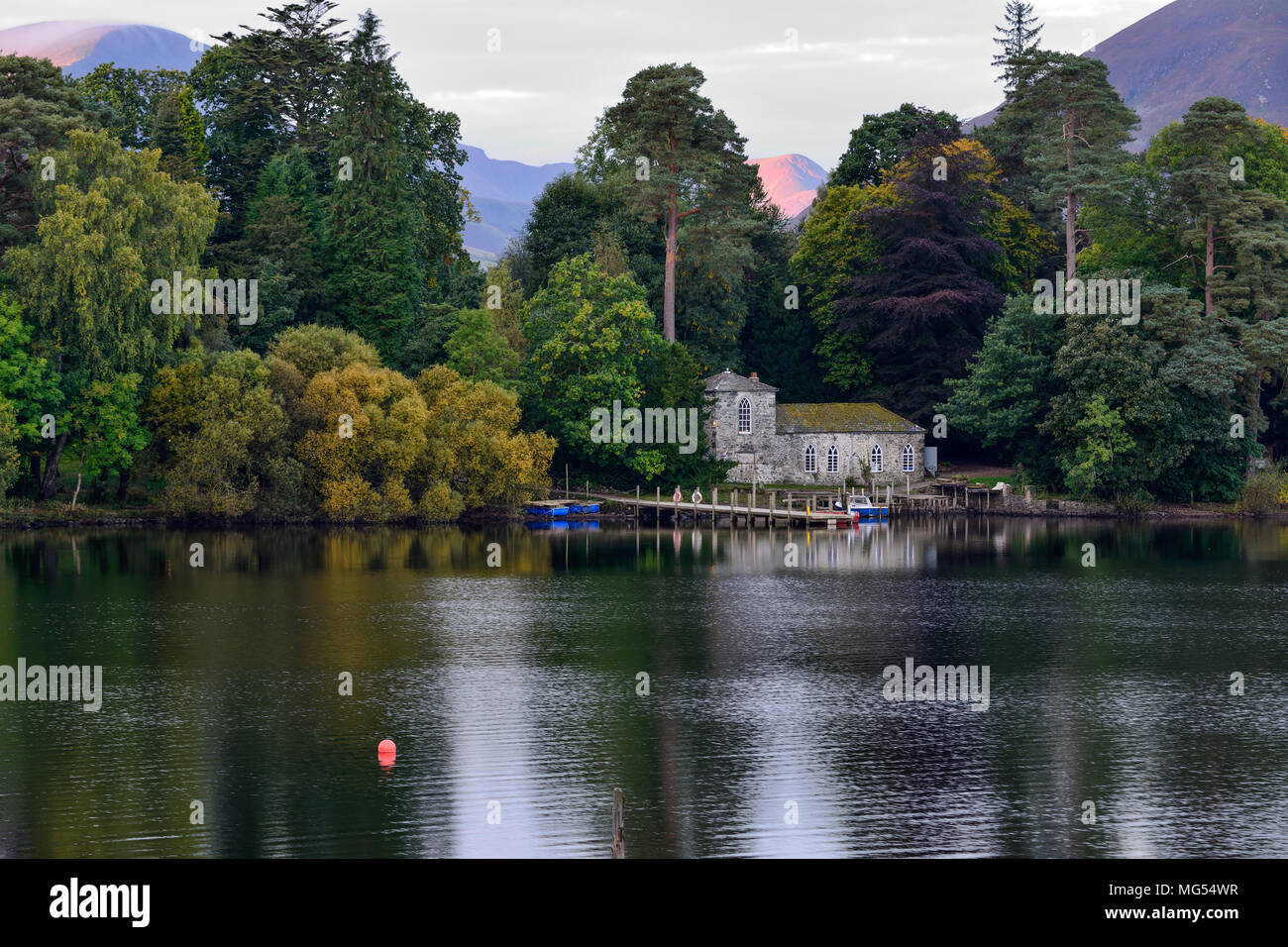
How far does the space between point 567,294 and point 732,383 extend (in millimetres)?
13558

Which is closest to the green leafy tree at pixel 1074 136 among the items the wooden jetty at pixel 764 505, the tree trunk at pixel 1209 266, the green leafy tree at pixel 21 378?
the tree trunk at pixel 1209 266

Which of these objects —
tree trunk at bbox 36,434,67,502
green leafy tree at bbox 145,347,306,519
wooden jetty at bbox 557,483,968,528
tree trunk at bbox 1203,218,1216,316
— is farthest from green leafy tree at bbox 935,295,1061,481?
tree trunk at bbox 36,434,67,502

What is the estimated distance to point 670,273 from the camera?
10219 cm

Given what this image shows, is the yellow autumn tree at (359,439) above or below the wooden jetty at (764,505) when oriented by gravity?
above

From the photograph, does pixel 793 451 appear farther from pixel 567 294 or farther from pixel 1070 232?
pixel 1070 232

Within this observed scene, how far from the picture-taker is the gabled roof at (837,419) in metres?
99.1

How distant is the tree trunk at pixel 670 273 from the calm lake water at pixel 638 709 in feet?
111

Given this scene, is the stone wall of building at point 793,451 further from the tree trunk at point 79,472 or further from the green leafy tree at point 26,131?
the green leafy tree at point 26,131

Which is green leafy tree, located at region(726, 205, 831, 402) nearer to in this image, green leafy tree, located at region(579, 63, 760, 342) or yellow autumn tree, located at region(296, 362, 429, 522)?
green leafy tree, located at region(579, 63, 760, 342)

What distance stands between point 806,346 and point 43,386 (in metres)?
57.3

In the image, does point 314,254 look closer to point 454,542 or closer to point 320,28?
point 320,28
